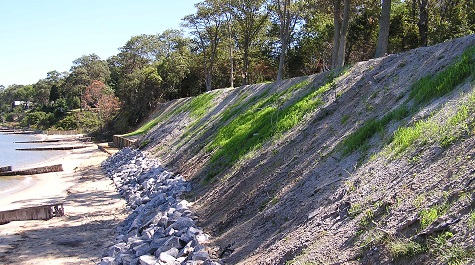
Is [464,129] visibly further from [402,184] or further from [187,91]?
[187,91]

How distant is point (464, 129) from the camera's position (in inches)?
220

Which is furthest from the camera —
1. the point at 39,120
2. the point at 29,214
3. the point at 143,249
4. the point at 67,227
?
the point at 39,120

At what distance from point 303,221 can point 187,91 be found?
4639cm

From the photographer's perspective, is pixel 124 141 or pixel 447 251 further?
pixel 124 141

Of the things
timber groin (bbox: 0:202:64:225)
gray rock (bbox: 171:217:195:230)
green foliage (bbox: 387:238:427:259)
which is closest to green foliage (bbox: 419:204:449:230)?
green foliage (bbox: 387:238:427:259)

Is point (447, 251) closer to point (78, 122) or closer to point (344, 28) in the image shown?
point (344, 28)

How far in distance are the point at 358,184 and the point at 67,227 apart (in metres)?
10.6

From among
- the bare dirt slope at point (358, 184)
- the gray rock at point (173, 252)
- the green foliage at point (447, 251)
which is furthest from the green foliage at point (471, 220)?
the gray rock at point (173, 252)

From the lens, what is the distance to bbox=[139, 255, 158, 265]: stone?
769 centimetres

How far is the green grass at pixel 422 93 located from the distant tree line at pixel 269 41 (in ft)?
23.8

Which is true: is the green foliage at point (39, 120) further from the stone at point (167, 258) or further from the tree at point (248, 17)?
the stone at point (167, 258)

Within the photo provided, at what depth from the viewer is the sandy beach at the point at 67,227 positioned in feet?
36.2

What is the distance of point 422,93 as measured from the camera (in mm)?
7727

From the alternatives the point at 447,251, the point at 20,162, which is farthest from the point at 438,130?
the point at 20,162
